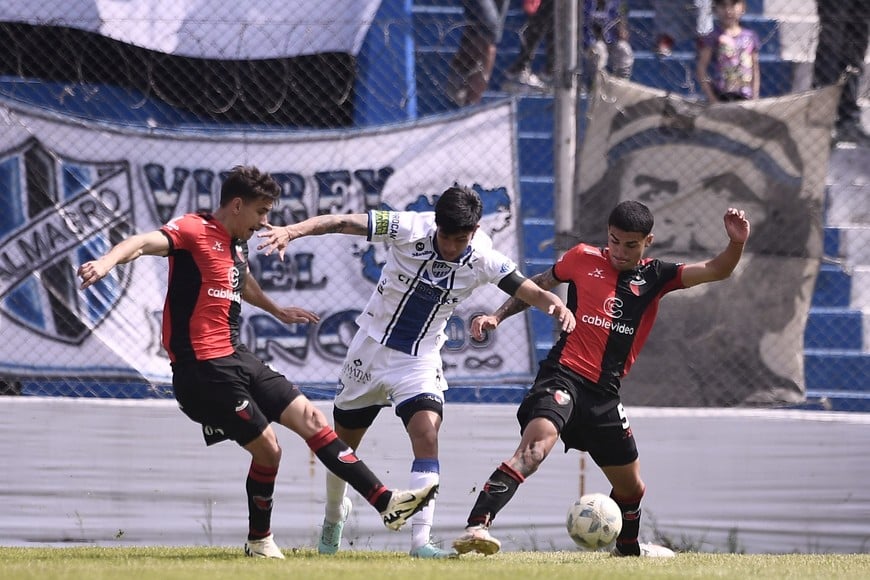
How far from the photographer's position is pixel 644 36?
11.1 m

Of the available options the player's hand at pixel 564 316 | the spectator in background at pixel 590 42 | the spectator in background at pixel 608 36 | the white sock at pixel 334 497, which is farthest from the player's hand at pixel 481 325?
the spectator in background at pixel 608 36

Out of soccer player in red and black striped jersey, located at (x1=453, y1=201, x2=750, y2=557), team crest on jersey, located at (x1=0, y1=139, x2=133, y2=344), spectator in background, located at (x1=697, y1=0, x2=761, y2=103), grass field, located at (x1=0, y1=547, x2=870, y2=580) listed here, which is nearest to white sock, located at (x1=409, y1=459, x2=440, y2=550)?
grass field, located at (x1=0, y1=547, x2=870, y2=580)

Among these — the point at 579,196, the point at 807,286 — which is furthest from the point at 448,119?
the point at 807,286

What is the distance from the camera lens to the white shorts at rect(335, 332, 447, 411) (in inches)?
270

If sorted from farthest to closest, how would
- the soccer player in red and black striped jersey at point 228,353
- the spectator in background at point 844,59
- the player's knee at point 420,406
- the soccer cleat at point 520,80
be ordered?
the spectator in background at point 844,59, the soccer cleat at point 520,80, the player's knee at point 420,406, the soccer player in red and black striped jersey at point 228,353

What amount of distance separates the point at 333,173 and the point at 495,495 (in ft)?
10.7

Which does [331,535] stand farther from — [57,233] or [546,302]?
[57,233]

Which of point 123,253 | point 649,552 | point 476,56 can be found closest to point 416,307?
point 123,253

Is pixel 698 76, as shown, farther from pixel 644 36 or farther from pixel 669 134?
pixel 669 134

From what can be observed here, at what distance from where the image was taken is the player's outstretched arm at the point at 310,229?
20.6 ft

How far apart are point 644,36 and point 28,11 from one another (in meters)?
5.33

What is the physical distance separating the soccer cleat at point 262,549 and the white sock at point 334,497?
479 millimetres

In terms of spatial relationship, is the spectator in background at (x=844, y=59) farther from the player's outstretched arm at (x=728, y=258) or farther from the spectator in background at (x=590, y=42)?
the player's outstretched arm at (x=728, y=258)

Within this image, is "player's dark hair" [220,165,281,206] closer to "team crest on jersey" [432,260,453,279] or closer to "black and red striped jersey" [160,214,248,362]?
"black and red striped jersey" [160,214,248,362]
